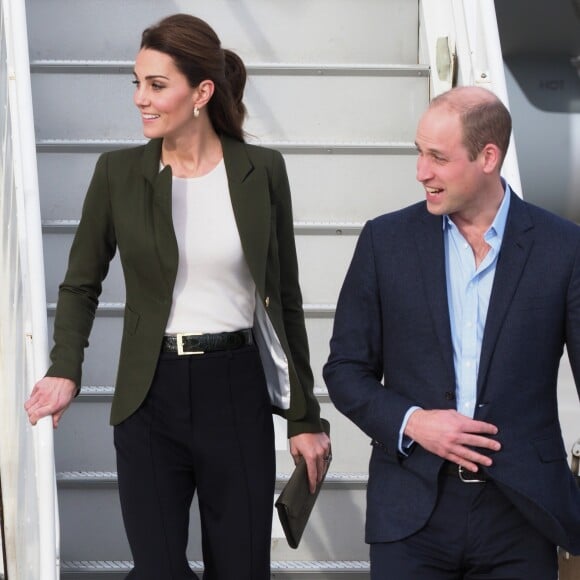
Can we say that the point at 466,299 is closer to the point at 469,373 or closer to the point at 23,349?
the point at 469,373

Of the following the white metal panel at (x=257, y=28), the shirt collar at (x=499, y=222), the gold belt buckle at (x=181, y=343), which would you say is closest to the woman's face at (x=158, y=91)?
the gold belt buckle at (x=181, y=343)

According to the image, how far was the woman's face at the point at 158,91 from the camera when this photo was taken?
9.48 ft

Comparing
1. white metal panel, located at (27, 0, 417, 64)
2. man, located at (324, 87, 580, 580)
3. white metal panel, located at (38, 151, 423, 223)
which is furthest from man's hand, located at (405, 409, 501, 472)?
white metal panel, located at (27, 0, 417, 64)

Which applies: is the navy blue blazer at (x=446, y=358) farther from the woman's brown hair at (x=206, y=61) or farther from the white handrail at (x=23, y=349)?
the white handrail at (x=23, y=349)

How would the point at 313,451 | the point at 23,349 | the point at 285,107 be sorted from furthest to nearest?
the point at 285,107, the point at 23,349, the point at 313,451

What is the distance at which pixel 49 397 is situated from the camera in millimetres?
2846

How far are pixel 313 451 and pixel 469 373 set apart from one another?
631mm

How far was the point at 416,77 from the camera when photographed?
5.21 metres

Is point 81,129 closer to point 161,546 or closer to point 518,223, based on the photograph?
point 161,546

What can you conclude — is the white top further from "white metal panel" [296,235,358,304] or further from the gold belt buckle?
"white metal panel" [296,235,358,304]

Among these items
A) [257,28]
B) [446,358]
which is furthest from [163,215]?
[257,28]

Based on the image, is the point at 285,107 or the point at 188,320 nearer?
the point at 188,320

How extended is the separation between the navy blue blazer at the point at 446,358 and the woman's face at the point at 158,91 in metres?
0.58

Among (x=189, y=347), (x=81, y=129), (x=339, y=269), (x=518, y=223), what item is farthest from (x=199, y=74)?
(x=81, y=129)
